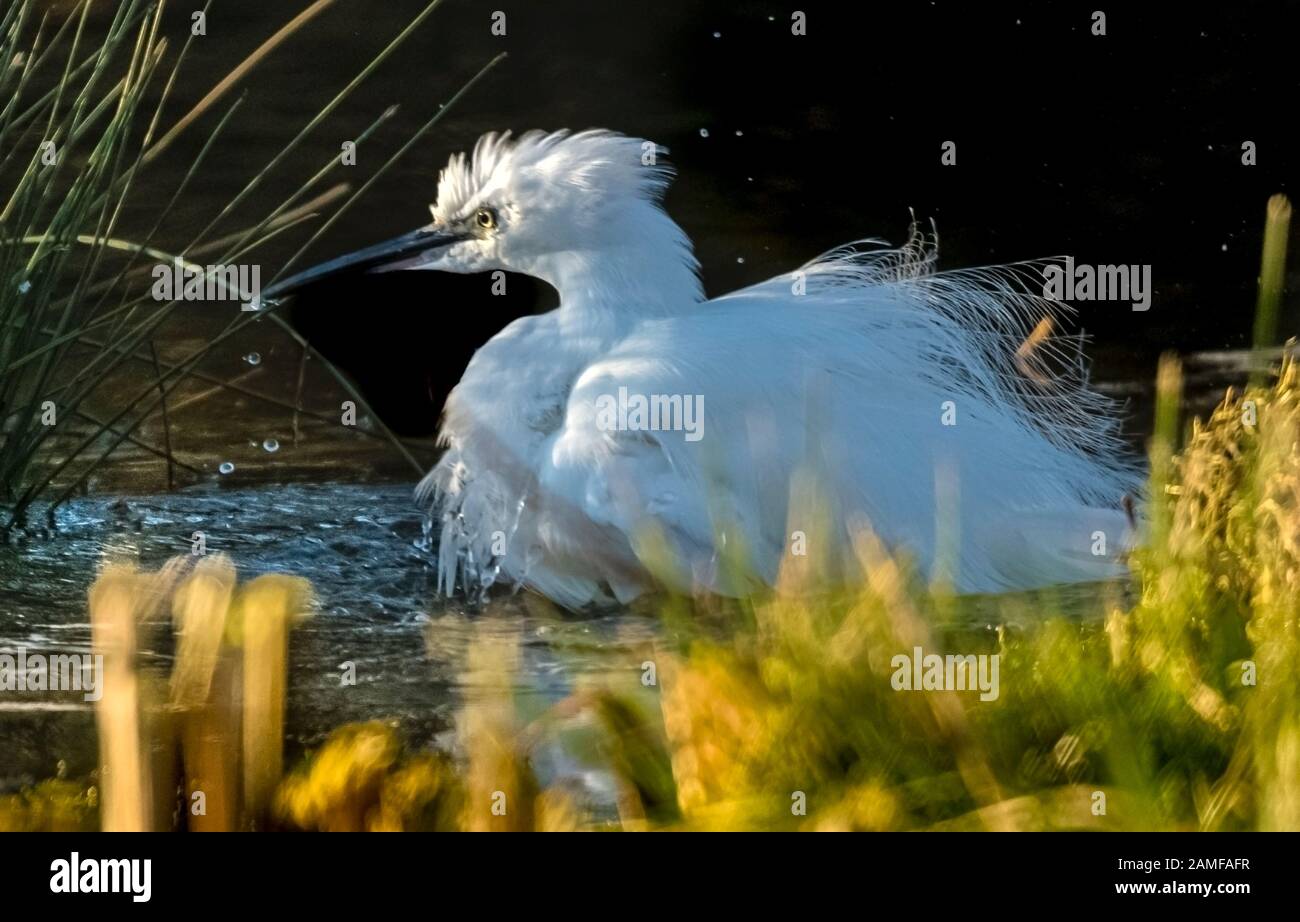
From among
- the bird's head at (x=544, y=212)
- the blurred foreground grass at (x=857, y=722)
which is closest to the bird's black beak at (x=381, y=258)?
the bird's head at (x=544, y=212)

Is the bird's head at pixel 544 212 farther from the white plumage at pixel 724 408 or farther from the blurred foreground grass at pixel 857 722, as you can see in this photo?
the blurred foreground grass at pixel 857 722

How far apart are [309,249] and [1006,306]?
163 cm

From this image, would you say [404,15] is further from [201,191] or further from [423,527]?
[423,527]

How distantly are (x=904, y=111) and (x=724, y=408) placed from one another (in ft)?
2.65

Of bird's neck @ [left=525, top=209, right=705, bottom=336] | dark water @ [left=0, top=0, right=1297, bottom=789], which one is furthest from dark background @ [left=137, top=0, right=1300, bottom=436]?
bird's neck @ [left=525, top=209, right=705, bottom=336]

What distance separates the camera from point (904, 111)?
3.76 metres

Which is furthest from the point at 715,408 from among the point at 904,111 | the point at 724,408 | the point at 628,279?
the point at 904,111

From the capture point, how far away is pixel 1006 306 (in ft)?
12.5

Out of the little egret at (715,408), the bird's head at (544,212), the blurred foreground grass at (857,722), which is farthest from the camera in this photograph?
the bird's head at (544,212)

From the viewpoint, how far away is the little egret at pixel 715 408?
3.66m

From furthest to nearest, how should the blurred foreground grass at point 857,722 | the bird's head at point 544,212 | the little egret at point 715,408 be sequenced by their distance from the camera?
1. the bird's head at point 544,212
2. the little egret at point 715,408
3. the blurred foreground grass at point 857,722

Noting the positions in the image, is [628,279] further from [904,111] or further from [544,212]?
[904,111]
